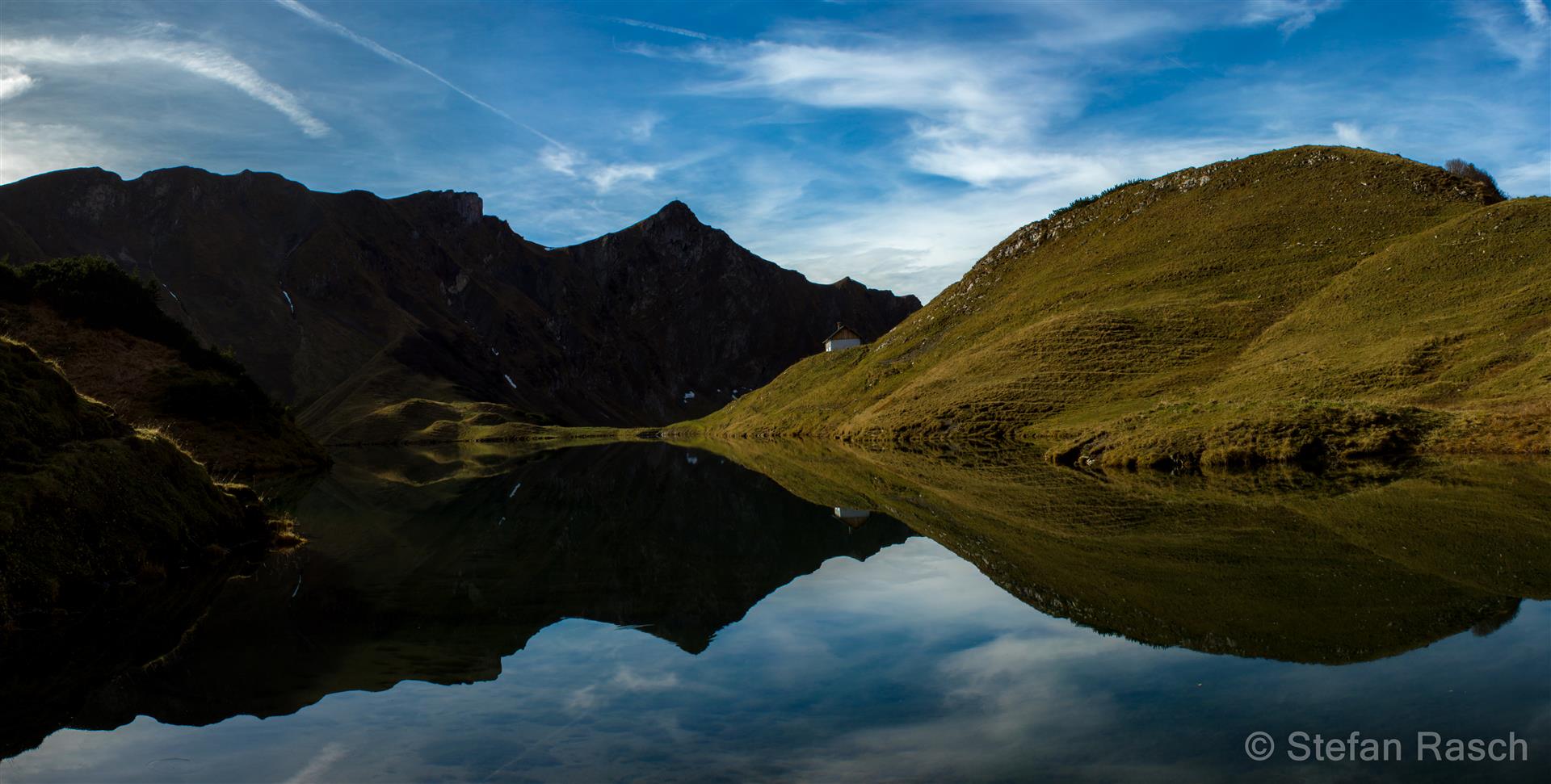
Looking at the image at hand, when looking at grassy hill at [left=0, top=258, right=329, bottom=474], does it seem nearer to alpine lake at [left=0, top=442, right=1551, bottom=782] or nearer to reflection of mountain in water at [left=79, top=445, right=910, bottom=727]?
reflection of mountain in water at [left=79, top=445, right=910, bottom=727]

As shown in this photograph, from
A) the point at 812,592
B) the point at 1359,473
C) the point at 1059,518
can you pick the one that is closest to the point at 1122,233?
the point at 1359,473

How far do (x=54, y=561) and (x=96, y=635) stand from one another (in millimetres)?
4271

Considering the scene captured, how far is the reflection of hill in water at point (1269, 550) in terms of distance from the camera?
470 inches

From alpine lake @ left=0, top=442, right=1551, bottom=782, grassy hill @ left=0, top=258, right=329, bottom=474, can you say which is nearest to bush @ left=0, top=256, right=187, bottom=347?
grassy hill @ left=0, top=258, right=329, bottom=474

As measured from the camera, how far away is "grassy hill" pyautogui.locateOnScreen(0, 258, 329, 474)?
180 ft

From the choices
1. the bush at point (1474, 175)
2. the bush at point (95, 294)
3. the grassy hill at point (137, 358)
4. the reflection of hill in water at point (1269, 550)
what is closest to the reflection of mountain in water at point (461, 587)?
the reflection of hill in water at point (1269, 550)

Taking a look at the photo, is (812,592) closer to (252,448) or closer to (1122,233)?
(252,448)

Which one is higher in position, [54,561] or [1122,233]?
[1122,233]

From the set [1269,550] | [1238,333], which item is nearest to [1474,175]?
[1238,333]

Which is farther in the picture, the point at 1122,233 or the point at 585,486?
the point at 1122,233

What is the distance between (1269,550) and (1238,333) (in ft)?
206

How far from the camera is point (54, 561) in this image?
16.6 meters

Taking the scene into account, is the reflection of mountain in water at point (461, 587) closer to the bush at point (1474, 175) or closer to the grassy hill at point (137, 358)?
the grassy hill at point (137, 358)

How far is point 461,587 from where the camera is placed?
1848 centimetres
